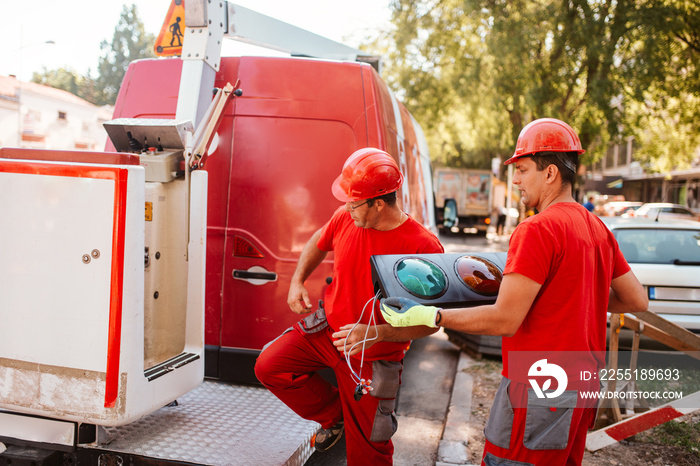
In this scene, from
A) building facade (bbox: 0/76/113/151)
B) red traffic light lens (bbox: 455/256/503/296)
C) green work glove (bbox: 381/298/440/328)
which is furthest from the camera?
building facade (bbox: 0/76/113/151)

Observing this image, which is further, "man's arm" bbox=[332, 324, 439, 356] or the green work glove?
"man's arm" bbox=[332, 324, 439, 356]

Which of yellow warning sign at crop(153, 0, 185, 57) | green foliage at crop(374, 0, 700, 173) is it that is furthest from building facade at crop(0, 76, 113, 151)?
yellow warning sign at crop(153, 0, 185, 57)

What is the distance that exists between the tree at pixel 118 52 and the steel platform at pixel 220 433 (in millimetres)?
80686

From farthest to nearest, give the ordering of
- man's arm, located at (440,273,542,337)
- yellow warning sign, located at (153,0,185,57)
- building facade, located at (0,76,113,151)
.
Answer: building facade, located at (0,76,113,151)
yellow warning sign, located at (153,0,185,57)
man's arm, located at (440,273,542,337)

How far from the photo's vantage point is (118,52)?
76.6 m

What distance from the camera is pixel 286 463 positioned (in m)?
2.89

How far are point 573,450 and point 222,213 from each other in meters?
2.67

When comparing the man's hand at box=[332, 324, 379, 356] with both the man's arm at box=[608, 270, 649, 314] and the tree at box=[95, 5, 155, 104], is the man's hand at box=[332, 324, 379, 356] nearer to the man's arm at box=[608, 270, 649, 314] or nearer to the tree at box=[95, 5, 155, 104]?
the man's arm at box=[608, 270, 649, 314]

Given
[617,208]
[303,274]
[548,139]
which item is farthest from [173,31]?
[617,208]

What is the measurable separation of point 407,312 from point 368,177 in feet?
3.00

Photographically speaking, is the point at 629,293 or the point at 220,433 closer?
the point at 629,293

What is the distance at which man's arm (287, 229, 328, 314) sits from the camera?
3400 millimetres

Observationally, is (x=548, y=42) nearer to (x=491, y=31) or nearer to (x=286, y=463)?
(x=491, y=31)

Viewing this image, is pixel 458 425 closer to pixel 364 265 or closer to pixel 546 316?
pixel 364 265
